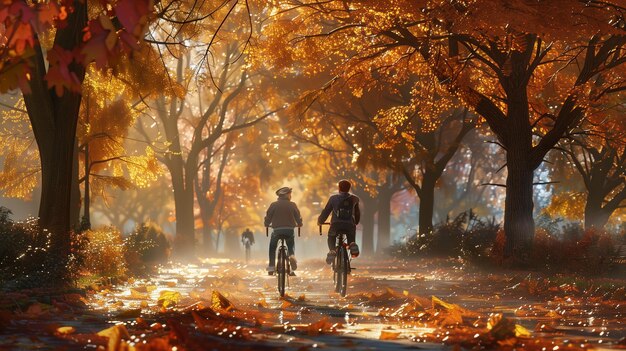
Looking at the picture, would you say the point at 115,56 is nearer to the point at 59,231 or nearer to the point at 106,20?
the point at 106,20

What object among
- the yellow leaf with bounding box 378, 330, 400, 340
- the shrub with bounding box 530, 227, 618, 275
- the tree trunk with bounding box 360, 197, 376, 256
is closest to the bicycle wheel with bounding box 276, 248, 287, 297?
the yellow leaf with bounding box 378, 330, 400, 340

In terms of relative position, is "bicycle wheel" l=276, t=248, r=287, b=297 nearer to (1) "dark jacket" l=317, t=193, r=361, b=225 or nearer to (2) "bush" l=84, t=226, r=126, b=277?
(1) "dark jacket" l=317, t=193, r=361, b=225

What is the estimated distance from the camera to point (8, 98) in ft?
205

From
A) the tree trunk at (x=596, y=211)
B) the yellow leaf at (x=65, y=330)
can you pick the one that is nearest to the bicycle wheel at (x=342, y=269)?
the yellow leaf at (x=65, y=330)

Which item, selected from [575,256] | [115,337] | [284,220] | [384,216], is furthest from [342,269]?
[384,216]

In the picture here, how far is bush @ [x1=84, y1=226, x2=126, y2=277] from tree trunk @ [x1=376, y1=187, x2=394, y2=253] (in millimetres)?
33771

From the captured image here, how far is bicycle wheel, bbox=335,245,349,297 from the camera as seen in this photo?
1781 centimetres

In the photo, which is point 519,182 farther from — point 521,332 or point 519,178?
point 521,332

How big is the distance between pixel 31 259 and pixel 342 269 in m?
5.35

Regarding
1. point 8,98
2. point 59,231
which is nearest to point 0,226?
point 59,231

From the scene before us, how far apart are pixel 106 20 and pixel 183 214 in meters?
38.6

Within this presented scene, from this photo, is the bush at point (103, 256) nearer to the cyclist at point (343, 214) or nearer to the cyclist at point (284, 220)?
the cyclist at point (284, 220)

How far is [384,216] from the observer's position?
5891 cm

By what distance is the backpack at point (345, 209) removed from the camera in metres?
17.9
